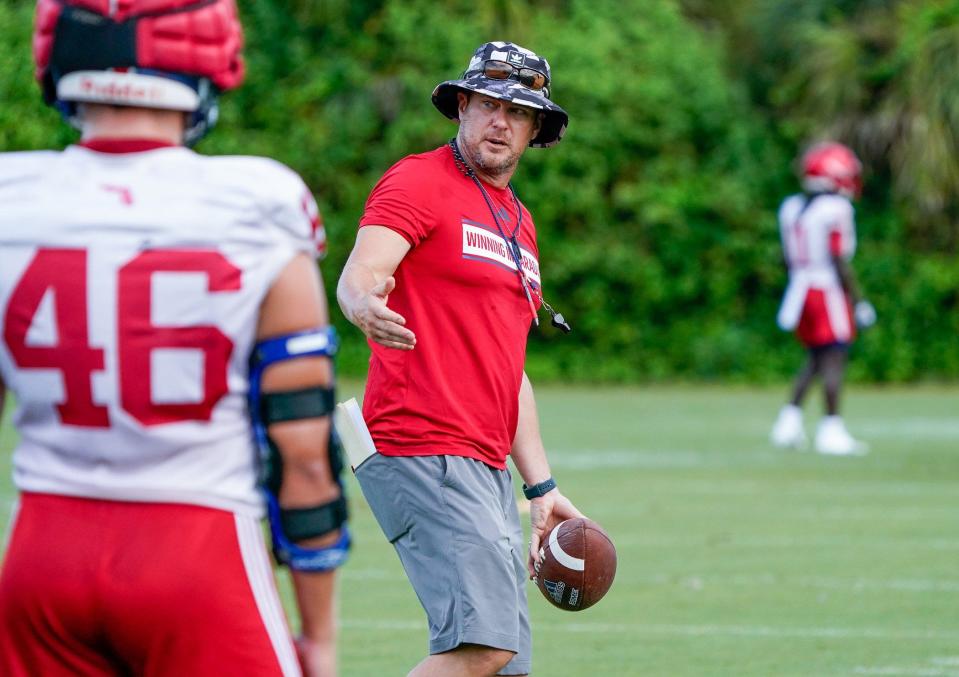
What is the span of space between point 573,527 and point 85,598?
2.39 metres

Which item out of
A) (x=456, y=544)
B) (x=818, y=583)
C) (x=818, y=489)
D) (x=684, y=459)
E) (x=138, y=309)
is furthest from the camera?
(x=684, y=459)

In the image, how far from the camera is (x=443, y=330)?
193 inches

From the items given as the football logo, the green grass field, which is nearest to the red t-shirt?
the football logo

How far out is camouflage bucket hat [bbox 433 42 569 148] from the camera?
5.13 meters

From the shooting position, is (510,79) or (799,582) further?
(799,582)

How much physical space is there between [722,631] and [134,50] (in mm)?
5069

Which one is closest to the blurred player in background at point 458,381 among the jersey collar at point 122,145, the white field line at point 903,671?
the jersey collar at point 122,145

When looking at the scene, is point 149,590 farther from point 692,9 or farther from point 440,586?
point 692,9

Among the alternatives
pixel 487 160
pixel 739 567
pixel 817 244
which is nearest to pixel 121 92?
pixel 487 160

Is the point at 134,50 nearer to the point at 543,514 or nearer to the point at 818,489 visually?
the point at 543,514

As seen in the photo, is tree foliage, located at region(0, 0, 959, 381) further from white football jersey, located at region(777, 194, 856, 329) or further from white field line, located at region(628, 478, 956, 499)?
white field line, located at region(628, 478, 956, 499)

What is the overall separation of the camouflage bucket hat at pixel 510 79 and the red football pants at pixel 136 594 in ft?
7.52

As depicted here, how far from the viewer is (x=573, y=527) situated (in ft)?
17.2

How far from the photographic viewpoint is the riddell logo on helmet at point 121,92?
10.1 ft
